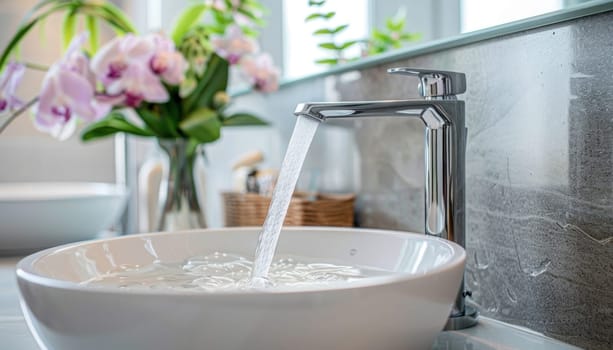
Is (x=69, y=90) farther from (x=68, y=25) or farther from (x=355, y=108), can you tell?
(x=355, y=108)

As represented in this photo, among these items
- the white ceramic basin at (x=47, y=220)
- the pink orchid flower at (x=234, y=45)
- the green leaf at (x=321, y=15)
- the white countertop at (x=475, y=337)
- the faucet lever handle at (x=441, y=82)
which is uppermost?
the green leaf at (x=321, y=15)

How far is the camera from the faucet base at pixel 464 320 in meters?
0.82

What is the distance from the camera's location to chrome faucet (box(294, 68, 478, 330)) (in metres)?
→ 0.81

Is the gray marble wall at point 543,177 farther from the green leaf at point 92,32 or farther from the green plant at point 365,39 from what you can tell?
the green leaf at point 92,32

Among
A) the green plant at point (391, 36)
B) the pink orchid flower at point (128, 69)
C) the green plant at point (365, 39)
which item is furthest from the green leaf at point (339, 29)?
the pink orchid flower at point (128, 69)

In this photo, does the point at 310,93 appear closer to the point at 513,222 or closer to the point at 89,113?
the point at 89,113

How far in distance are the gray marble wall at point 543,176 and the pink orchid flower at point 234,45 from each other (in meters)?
0.52

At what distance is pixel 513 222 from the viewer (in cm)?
88

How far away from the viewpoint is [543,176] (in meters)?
0.83

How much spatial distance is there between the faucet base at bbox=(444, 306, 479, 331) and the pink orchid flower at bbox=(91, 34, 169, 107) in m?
0.77

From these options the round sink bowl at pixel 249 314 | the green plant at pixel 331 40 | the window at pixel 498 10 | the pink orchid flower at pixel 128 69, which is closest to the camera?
the round sink bowl at pixel 249 314

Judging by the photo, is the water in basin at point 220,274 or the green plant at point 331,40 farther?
the green plant at point 331,40

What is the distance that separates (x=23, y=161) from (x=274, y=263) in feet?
6.88

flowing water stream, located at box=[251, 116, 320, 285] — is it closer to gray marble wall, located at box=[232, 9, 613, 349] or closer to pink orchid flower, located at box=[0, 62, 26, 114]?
gray marble wall, located at box=[232, 9, 613, 349]
